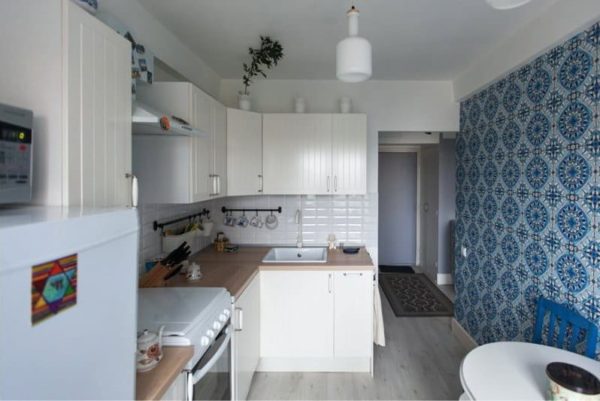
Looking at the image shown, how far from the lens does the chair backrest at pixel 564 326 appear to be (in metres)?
1.48

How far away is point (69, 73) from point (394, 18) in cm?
176

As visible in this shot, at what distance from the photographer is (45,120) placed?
0.97 m

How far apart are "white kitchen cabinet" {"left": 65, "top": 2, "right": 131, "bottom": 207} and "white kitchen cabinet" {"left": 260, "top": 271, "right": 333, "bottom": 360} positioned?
146 centimetres

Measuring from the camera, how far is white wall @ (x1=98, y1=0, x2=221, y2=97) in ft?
5.42

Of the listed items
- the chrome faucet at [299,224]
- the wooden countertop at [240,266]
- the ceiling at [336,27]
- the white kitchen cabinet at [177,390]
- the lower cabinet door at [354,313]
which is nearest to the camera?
the white kitchen cabinet at [177,390]

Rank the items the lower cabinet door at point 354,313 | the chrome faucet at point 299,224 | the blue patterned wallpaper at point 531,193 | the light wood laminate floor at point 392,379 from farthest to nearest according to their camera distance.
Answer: the chrome faucet at point 299,224 < the lower cabinet door at point 354,313 < the light wood laminate floor at point 392,379 < the blue patterned wallpaper at point 531,193

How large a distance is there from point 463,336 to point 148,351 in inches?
111

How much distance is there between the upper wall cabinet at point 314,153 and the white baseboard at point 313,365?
1366mm

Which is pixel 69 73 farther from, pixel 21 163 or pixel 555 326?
pixel 555 326

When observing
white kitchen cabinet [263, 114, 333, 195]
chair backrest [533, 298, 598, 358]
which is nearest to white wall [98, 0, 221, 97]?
white kitchen cabinet [263, 114, 333, 195]

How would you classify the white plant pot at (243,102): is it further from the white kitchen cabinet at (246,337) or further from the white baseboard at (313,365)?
the white baseboard at (313,365)

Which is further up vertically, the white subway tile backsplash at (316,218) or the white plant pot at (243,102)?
the white plant pot at (243,102)

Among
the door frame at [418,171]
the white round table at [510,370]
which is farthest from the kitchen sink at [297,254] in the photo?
the door frame at [418,171]

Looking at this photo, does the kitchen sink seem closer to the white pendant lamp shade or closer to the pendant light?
the pendant light
